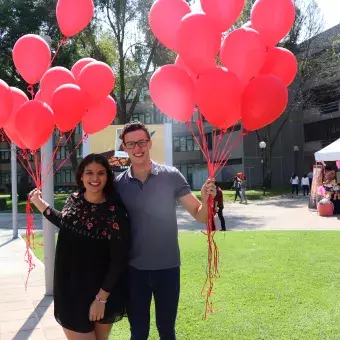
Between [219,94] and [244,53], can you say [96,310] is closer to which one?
[219,94]

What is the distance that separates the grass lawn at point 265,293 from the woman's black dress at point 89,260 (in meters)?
1.51

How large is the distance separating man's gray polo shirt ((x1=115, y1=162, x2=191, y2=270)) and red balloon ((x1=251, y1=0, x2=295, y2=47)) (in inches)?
51.1

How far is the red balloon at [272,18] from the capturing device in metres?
2.99

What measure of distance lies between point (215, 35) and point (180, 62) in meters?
0.35

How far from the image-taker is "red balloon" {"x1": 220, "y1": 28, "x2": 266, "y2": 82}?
2.89 m

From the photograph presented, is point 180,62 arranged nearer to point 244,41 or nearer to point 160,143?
point 244,41

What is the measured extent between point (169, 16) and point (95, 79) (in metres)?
0.81

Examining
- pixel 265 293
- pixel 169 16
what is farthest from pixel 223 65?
pixel 265 293

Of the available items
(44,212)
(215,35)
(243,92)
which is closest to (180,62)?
(215,35)

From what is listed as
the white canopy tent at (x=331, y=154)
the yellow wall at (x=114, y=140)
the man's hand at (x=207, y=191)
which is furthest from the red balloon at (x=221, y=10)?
the white canopy tent at (x=331, y=154)

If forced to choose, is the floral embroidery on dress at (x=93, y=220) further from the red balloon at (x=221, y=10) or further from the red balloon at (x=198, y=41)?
the red balloon at (x=221, y=10)

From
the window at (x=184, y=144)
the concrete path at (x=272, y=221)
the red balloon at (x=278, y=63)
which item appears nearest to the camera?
the red balloon at (x=278, y=63)

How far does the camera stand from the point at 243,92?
9.57 feet

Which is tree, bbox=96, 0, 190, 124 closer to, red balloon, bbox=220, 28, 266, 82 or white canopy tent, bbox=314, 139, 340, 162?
white canopy tent, bbox=314, 139, 340, 162
